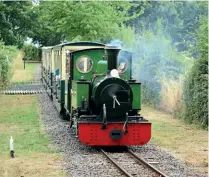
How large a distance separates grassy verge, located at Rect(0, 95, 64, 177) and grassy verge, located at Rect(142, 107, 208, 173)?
2795 mm

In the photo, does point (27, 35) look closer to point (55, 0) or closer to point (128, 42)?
point (55, 0)

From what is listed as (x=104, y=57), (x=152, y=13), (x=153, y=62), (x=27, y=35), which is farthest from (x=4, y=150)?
(x=152, y=13)

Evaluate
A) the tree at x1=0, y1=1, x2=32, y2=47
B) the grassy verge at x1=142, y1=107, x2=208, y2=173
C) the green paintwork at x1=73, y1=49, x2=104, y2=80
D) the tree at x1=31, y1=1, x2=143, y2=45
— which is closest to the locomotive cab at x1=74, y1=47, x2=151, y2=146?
the grassy verge at x1=142, y1=107, x2=208, y2=173

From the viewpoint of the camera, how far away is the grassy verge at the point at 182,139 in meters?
10.9

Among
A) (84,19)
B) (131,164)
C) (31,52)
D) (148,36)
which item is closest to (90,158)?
(131,164)

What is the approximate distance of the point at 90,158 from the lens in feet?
35.6

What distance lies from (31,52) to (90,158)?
5338cm

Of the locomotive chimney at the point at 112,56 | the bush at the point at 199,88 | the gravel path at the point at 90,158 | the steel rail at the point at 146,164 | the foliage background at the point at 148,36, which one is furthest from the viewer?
the foliage background at the point at 148,36

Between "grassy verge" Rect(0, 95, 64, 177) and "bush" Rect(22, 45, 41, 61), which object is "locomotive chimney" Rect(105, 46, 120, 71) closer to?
"grassy verge" Rect(0, 95, 64, 177)

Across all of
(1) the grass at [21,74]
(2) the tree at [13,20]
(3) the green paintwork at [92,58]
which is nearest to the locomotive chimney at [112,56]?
(3) the green paintwork at [92,58]

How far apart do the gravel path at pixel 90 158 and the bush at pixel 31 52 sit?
4769 centimetres

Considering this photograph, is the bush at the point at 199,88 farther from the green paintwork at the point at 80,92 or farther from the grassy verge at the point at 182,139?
the green paintwork at the point at 80,92

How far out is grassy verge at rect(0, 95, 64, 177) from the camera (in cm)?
956

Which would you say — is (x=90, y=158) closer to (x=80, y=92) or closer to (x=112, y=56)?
(x=80, y=92)
